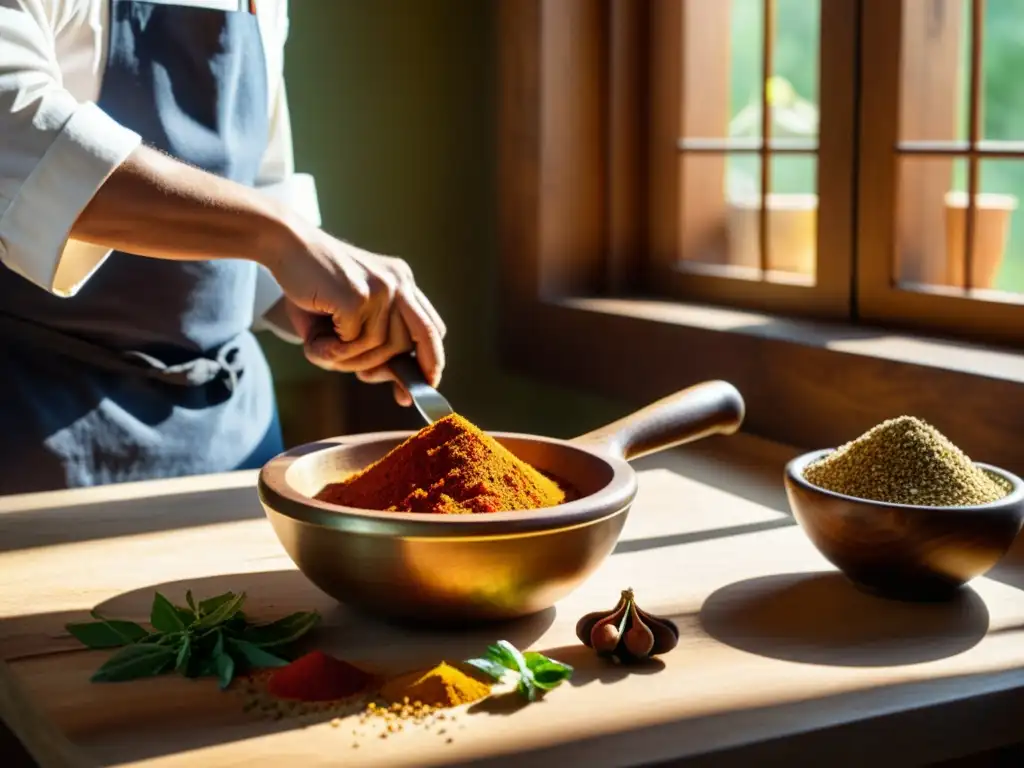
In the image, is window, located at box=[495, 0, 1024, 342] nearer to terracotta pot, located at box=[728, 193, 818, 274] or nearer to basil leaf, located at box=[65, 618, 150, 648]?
terracotta pot, located at box=[728, 193, 818, 274]

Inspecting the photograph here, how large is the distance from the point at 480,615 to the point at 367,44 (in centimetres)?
169

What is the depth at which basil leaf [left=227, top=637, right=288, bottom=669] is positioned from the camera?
0.91m

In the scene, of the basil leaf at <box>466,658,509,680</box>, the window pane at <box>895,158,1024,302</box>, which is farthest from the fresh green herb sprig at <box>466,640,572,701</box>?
the window pane at <box>895,158,1024,302</box>

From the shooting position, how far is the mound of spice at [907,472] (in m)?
1.03

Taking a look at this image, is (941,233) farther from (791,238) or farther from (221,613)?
(221,613)

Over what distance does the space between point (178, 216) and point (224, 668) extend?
1.63 ft

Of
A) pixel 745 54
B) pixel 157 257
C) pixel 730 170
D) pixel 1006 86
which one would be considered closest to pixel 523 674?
pixel 157 257

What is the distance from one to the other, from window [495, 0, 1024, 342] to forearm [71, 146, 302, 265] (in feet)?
3.23

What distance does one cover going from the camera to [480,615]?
955mm

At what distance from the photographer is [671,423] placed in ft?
3.96

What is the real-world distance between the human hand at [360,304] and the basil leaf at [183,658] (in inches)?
16.4

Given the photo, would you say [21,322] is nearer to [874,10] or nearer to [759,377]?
[759,377]

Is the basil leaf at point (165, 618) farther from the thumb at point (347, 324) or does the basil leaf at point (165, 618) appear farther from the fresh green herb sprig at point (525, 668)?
the thumb at point (347, 324)

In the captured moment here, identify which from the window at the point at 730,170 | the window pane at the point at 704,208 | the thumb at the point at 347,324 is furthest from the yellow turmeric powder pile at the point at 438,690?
the window pane at the point at 704,208
